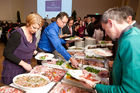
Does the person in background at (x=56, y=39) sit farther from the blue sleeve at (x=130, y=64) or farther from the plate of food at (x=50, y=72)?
the blue sleeve at (x=130, y=64)

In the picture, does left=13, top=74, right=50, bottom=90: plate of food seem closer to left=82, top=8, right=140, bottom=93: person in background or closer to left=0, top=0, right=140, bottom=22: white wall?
left=82, top=8, right=140, bottom=93: person in background

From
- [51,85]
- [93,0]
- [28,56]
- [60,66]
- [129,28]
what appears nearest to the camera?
[129,28]

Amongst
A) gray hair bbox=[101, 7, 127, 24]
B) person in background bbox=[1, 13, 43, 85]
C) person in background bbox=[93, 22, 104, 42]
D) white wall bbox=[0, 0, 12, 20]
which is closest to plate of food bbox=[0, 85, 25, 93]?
person in background bbox=[1, 13, 43, 85]

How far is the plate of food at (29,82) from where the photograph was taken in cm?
112

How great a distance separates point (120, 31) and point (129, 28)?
6 cm

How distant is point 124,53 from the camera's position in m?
0.74

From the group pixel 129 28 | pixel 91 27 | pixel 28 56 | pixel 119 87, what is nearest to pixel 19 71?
pixel 28 56

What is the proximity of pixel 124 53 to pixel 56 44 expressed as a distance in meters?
1.21

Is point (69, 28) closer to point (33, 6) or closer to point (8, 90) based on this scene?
point (8, 90)

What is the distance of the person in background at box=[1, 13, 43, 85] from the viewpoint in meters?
1.36

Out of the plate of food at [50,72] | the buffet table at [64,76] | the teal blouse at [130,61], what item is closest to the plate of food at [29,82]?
the buffet table at [64,76]

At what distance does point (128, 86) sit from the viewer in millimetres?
732

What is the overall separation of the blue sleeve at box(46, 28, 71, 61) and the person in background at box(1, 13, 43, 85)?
0.33m

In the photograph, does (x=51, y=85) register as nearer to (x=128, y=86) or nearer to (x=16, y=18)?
(x=128, y=86)
